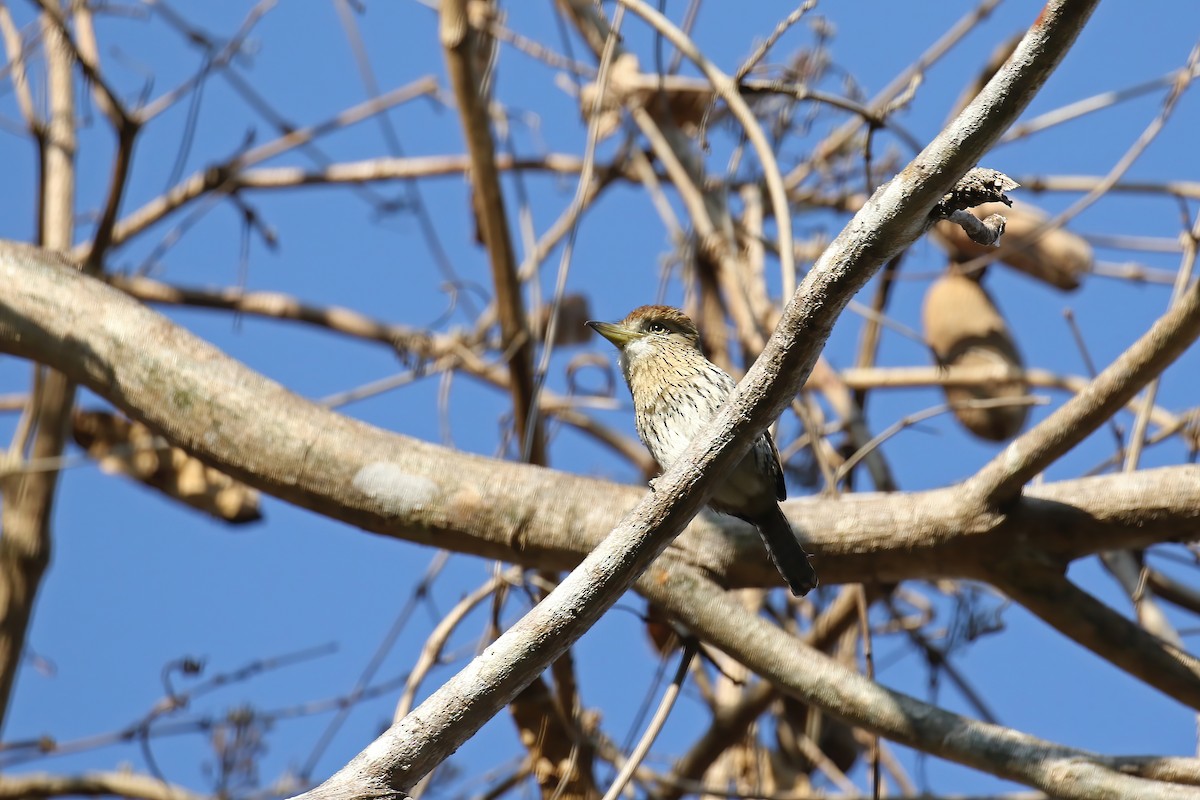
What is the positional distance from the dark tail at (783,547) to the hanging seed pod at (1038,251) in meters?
→ 1.93

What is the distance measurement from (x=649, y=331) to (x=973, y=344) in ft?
4.21

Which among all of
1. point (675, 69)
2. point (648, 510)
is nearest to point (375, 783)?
point (648, 510)

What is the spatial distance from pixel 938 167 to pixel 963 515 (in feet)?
3.40

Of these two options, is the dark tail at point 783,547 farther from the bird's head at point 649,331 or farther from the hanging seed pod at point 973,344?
the hanging seed pod at point 973,344

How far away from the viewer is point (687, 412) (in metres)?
2.84

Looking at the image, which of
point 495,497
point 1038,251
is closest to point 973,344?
point 1038,251

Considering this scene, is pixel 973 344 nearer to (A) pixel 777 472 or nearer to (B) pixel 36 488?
(A) pixel 777 472

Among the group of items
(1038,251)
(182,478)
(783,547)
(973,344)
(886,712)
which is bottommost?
(886,712)

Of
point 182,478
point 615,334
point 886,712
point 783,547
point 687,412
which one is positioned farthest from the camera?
point 182,478

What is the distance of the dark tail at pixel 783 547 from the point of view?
2.50 meters

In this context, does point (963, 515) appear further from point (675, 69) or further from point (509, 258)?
point (675, 69)

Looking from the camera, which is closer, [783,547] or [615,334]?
[783,547]

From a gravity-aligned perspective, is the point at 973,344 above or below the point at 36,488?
above

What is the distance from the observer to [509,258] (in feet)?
10.7
